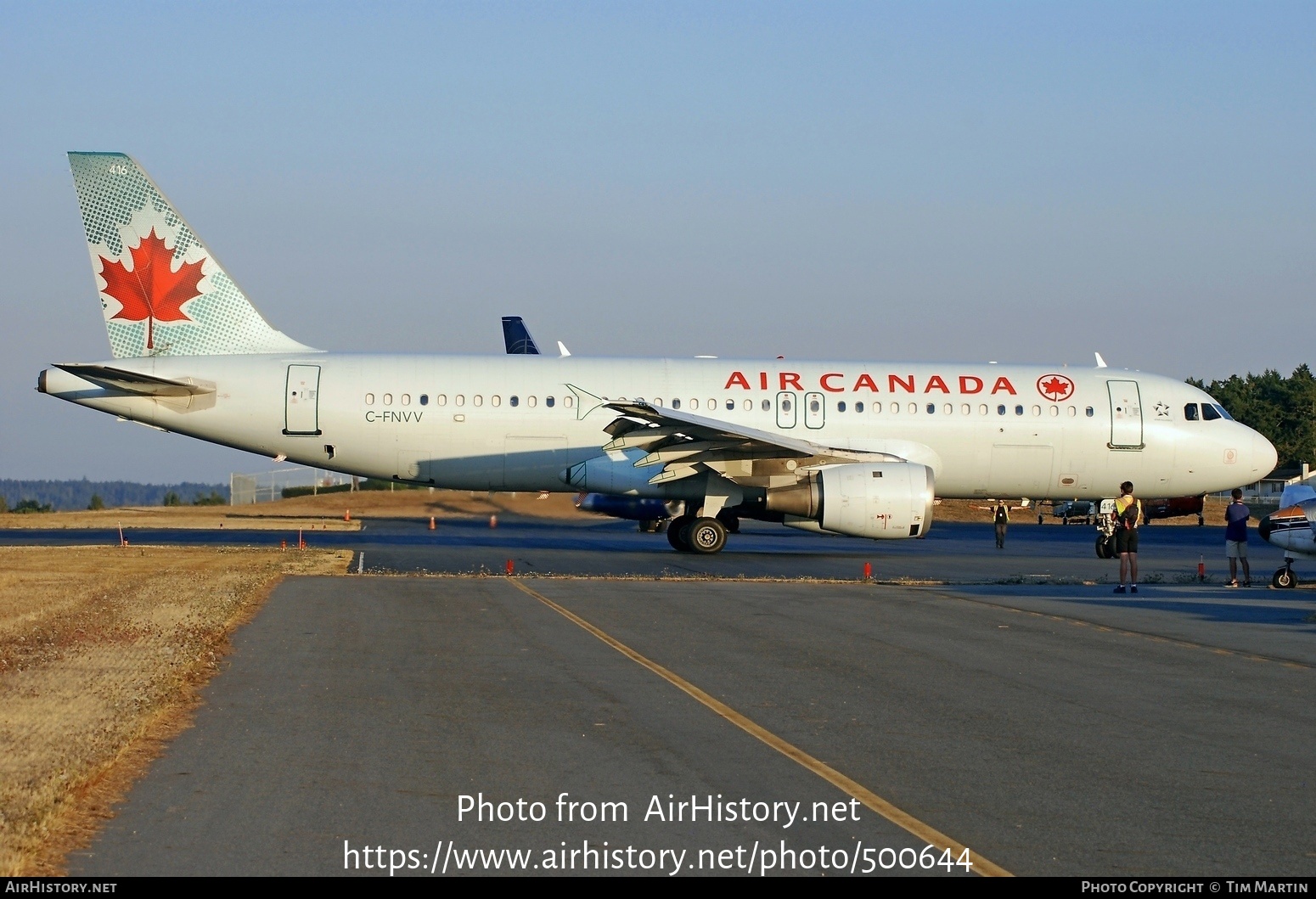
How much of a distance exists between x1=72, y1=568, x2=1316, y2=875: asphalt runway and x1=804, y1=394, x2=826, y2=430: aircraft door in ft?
40.8

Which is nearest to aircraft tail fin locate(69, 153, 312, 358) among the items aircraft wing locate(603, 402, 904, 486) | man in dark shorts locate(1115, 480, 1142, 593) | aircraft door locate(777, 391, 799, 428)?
aircraft wing locate(603, 402, 904, 486)

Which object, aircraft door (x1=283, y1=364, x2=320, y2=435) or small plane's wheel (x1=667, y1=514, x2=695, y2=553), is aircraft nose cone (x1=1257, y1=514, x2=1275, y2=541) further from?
aircraft door (x1=283, y1=364, x2=320, y2=435)

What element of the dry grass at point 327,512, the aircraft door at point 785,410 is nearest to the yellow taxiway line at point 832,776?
the aircraft door at point 785,410

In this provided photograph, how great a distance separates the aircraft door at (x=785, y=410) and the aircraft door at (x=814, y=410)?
0.78 feet

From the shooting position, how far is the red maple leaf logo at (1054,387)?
92.1 ft

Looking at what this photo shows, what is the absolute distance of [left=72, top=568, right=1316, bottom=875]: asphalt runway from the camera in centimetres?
545

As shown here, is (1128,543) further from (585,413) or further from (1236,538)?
(585,413)

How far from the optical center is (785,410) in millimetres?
27016

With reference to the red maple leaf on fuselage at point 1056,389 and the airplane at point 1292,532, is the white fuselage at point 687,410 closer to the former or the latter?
the red maple leaf on fuselage at point 1056,389

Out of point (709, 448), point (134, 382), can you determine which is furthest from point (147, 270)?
point (709, 448)

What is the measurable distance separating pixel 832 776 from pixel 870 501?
58.3 ft

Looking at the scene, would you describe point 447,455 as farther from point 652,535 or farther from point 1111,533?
point 1111,533
